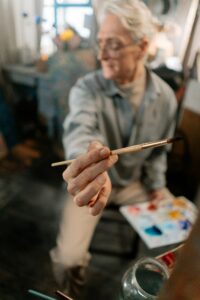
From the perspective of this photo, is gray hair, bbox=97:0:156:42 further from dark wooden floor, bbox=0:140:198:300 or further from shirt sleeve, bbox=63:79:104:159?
dark wooden floor, bbox=0:140:198:300

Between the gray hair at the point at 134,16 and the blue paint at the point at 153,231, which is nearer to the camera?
the gray hair at the point at 134,16

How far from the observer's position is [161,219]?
1.02m

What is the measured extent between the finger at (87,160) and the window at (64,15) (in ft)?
1.60

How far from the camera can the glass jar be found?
0.38 metres

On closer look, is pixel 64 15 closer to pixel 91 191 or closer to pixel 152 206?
pixel 91 191

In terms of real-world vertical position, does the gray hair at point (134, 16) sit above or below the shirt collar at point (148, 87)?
above

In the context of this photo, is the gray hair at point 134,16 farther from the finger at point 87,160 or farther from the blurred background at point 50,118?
the finger at point 87,160

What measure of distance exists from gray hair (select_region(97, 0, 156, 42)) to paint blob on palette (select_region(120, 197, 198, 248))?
2.08 feet

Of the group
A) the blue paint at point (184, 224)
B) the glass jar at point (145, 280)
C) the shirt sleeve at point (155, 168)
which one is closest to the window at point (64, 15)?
the shirt sleeve at point (155, 168)

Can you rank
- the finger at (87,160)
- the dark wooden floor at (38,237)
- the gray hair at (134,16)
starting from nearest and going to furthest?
the finger at (87,160), the gray hair at (134,16), the dark wooden floor at (38,237)

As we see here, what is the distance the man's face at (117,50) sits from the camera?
0.58 metres

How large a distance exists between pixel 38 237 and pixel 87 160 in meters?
1.23

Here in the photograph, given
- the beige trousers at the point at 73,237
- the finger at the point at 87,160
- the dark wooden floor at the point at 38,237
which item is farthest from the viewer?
the dark wooden floor at the point at 38,237

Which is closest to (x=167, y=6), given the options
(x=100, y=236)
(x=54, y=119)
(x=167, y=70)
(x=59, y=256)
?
(x=167, y=70)
